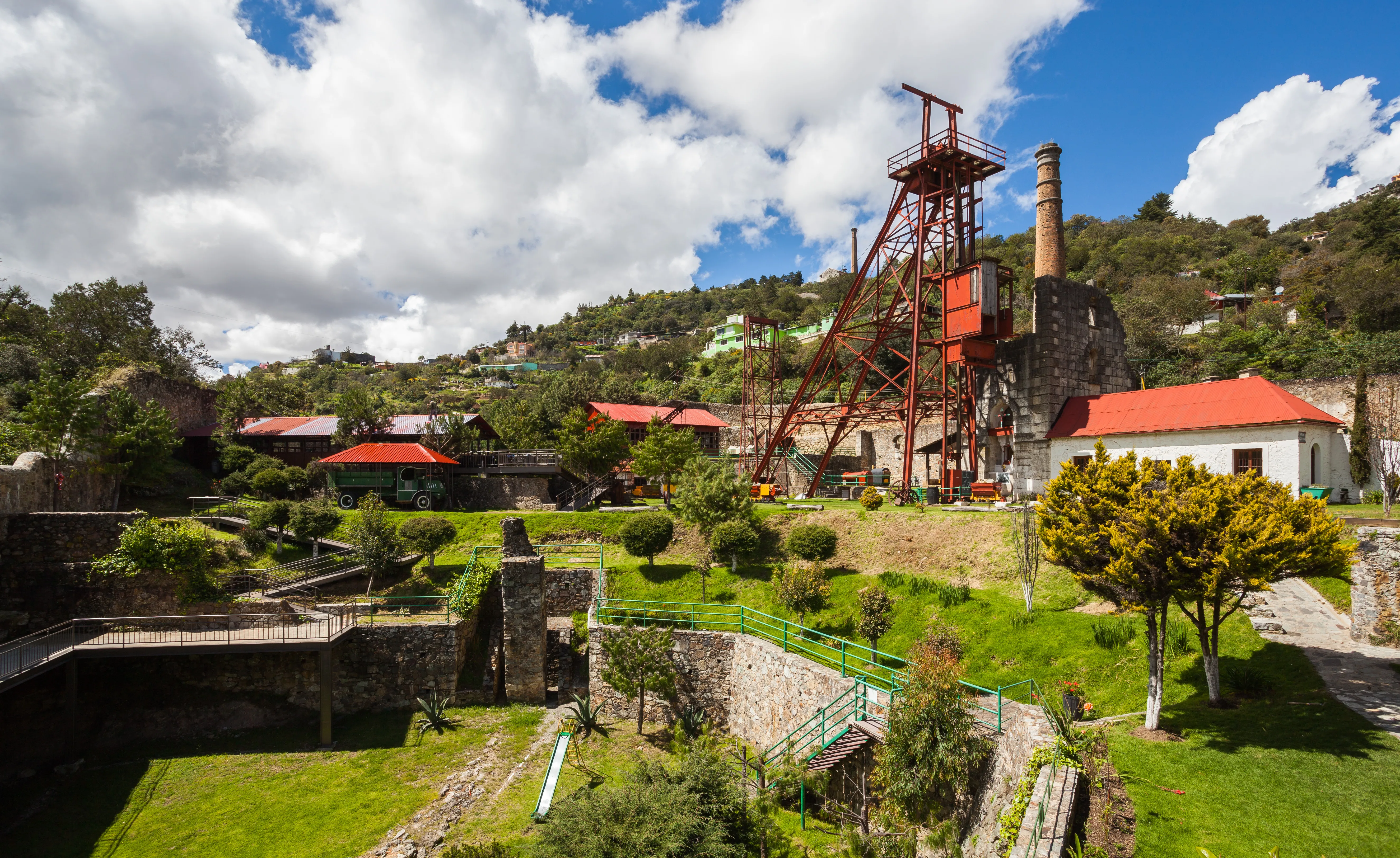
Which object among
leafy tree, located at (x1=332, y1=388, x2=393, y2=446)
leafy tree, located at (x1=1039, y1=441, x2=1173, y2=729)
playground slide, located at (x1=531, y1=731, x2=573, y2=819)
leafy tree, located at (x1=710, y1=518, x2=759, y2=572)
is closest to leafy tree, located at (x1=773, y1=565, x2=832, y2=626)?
leafy tree, located at (x1=710, y1=518, x2=759, y2=572)

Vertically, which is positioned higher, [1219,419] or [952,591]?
[1219,419]

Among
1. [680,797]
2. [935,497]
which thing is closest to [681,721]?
[680,797]

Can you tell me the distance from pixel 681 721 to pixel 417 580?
1130 centimetres

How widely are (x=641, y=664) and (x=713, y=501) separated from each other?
291 inches

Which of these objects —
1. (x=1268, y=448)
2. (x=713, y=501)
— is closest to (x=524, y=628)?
(x=713, y=501)

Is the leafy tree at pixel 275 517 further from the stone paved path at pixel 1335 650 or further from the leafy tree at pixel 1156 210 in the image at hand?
the leafy tree at pixel 1156 210

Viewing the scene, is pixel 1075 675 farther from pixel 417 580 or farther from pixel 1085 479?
pixel 417 580

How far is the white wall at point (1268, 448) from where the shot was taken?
18219 millimetres

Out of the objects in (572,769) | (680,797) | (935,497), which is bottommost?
(572,769)

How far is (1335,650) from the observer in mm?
11297

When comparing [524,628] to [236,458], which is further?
[236,458]

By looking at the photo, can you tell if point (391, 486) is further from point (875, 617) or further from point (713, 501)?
point (875, 617)

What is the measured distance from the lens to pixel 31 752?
48.2 ft

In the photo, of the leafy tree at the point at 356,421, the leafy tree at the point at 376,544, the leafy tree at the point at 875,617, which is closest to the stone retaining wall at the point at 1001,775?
the leafy tree at the point at 875,617
